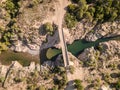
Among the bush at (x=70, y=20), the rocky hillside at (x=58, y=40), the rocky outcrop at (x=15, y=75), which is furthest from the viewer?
the rocky outcrop at (x=15, y=75)

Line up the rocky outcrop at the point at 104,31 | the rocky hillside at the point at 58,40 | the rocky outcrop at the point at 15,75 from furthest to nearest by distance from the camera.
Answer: the rocky outcrop at the point at 104,31
the rocky outcrop at the point at 15,75
the rocky hillside at the point at 58,40

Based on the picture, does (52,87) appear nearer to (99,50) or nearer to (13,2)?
(99,50)

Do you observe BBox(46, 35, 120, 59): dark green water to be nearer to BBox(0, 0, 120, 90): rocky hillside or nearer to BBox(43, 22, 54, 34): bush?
BBox(0, 0, 120, 90): rocky hillside

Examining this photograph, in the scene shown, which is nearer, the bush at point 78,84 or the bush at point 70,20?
A: the bush at point 78,84

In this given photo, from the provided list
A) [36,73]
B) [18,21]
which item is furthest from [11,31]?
[36,73]

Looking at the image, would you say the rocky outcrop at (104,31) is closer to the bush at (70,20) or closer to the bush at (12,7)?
the bush at (70,20)

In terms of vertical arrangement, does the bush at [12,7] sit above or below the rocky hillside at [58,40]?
above

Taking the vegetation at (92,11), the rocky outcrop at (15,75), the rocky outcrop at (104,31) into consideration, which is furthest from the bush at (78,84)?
the vegetation at (92,11)

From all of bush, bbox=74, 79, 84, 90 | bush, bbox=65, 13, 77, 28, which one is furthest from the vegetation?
bush, bbox=74, 79, 84, 90
